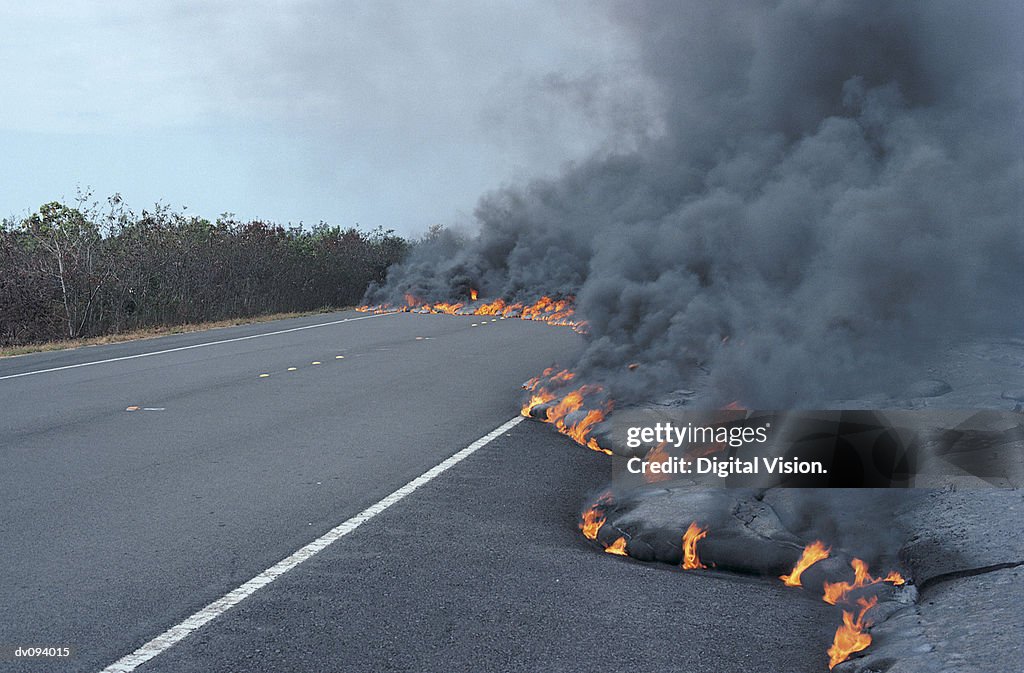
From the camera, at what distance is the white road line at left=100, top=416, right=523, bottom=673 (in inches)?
144

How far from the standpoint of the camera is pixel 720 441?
7133 millimetres

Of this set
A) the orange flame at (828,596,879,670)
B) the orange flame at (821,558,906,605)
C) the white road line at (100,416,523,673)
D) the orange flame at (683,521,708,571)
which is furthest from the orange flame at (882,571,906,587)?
the white road line at (100,416,523,673)

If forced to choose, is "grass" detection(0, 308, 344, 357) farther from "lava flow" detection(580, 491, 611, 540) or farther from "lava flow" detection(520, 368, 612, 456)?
"lava flow" detection(580, 491, 611, 540)

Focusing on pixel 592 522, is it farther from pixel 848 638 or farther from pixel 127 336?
pixel 127 336

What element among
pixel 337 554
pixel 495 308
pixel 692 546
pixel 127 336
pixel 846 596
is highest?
pixel 127 336

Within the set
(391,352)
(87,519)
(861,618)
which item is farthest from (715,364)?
(391,352)

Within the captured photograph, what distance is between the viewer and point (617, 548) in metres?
5.14

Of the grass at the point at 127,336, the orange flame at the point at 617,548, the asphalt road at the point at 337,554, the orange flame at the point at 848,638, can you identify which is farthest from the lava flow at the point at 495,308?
the orange flame at the point at 848,638

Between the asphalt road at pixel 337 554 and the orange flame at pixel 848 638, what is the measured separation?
0.07m

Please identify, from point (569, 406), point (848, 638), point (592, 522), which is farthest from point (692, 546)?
point (569, 406)

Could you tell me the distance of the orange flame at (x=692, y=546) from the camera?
4887mm

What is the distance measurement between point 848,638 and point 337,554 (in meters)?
2.65

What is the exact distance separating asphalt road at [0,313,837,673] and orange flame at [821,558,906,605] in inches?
6.3

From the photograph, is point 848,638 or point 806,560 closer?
point 848,638
